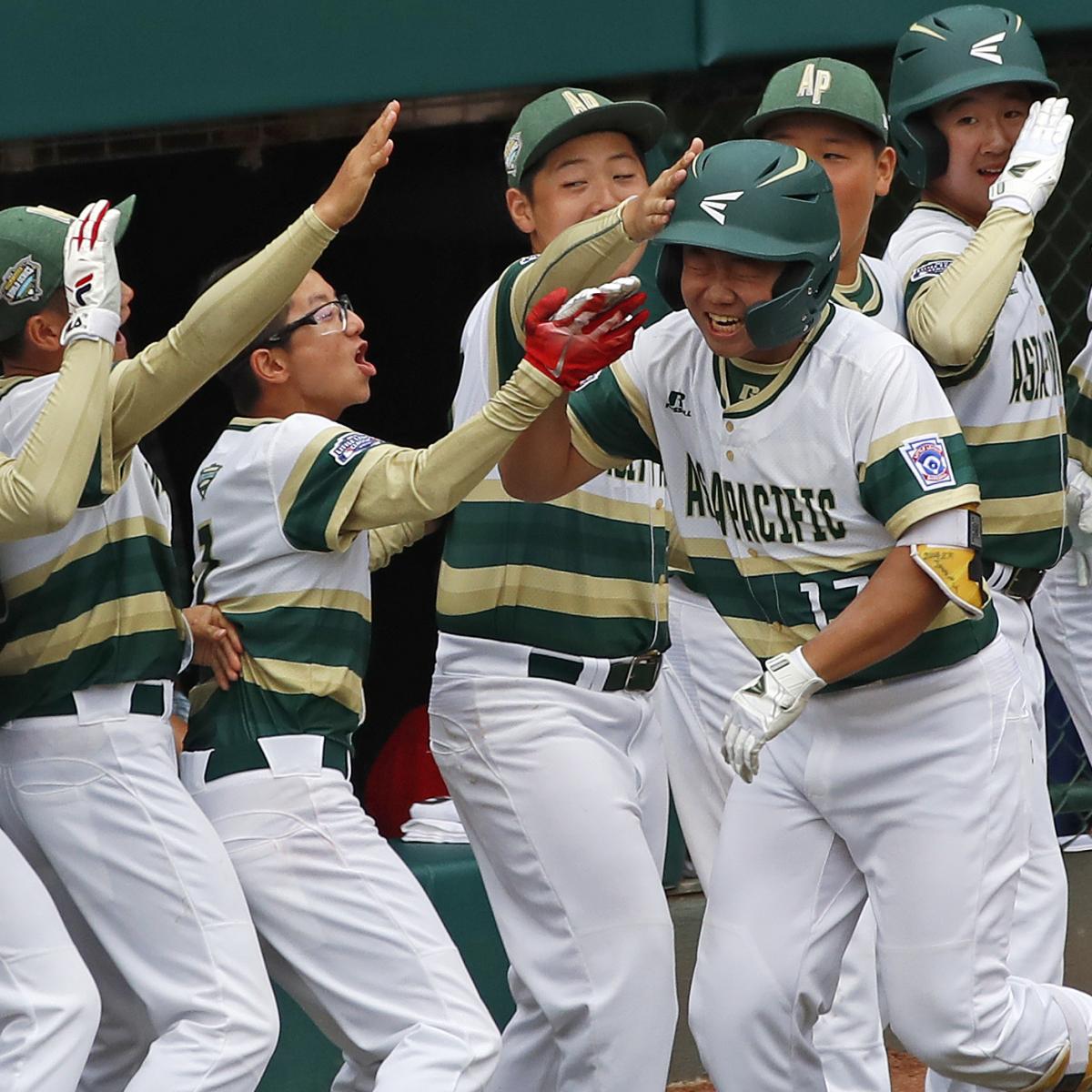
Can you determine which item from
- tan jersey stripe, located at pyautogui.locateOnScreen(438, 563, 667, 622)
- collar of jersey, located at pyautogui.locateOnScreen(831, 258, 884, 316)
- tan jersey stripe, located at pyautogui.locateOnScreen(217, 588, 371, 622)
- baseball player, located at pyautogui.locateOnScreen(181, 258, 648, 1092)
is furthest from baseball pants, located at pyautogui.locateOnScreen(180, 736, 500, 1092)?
collar of jersey, located at pyautogui.locateOnScreen(831, 258, 884, 316)

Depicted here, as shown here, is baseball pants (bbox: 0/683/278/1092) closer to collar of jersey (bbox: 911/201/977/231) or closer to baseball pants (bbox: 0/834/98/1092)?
baseball pants (bbox: 0/834/98/1092)

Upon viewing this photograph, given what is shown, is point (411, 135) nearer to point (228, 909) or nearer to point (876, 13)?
point (876, 13)

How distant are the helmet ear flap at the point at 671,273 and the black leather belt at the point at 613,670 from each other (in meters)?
0.74

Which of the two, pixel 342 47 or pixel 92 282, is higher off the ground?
pixel 342 47

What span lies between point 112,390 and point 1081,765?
3410mm

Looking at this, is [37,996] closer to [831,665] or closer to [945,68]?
[831,665]

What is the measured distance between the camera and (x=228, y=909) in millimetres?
3611

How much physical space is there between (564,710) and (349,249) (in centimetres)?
257

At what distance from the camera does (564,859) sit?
3967mm

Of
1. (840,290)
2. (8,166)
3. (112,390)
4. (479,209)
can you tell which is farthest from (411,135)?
(112,390)

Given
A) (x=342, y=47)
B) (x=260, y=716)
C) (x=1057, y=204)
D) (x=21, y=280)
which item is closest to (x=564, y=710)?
(x=260, y=716)

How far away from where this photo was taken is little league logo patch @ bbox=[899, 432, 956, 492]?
133 inches

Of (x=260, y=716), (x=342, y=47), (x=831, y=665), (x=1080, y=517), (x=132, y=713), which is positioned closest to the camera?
(x=831, y=665)

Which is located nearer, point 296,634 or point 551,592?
point 296,634
